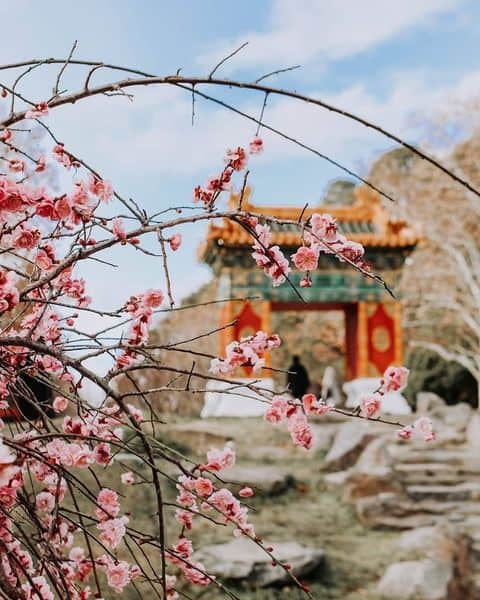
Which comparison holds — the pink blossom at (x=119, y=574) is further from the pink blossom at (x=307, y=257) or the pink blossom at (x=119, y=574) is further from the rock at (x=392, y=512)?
the rock at (x=392, y=512)

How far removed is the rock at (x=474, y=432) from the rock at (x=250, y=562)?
5128mm

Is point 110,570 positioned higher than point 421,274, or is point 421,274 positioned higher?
point 421,274

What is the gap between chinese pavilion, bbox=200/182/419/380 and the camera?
555 inches

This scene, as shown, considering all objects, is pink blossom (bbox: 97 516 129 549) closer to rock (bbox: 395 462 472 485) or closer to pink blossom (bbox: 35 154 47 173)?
pink blossom (bbox: 35 154 47 173)

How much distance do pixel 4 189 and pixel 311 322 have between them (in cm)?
2073

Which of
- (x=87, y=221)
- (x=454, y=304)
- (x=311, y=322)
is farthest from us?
(x=311, y=322)

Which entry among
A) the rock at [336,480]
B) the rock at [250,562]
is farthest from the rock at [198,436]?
the rock at [250,562]

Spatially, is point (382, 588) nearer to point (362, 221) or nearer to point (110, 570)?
point (110, 570)

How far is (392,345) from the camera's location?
575 inches

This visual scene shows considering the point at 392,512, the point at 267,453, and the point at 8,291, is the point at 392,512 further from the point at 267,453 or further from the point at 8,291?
the point at 8,291

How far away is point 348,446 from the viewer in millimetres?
9867

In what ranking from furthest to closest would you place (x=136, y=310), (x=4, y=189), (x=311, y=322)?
(x=311, y=322)
(x=136, y=310)
(x=4, y=189)

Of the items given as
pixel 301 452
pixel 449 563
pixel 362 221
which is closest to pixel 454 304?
pixel 362 221

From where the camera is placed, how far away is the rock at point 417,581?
568 centimetres
